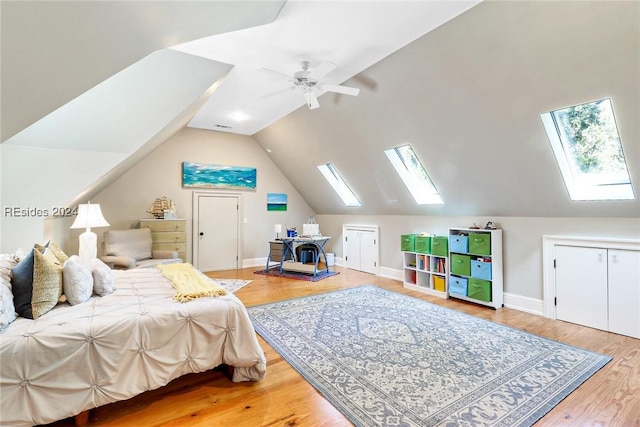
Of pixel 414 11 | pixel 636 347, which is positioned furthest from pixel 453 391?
pixel 414 11

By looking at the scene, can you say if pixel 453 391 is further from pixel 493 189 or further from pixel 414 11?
pixel 414 11

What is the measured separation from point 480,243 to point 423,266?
3.46 ft

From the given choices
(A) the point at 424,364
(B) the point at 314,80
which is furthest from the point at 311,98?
(A) the point at 424,364

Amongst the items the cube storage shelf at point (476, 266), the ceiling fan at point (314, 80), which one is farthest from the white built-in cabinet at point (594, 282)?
the ceiling fan at point (314, 80)

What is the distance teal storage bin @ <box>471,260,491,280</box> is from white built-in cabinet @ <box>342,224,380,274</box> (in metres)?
2.06

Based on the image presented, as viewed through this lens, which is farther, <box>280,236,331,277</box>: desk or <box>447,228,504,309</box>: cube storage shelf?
<box>280,236,331,277</box>: desk

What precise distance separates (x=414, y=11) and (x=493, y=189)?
96.4 inches

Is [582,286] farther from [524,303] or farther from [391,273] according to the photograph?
[391,273]

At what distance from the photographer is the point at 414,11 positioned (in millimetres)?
2420

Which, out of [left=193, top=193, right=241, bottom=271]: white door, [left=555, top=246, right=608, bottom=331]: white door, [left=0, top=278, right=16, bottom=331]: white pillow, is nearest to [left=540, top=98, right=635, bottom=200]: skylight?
[left=555, top=246, right=608, bottom=331]: white door

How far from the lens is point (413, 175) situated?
499 cm

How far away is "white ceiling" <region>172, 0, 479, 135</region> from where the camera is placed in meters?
2.39

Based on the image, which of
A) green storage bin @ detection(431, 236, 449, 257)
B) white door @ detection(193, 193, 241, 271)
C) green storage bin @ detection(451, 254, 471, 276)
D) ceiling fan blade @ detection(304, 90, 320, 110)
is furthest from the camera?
white door @ detection(193, 193, 241, 271)

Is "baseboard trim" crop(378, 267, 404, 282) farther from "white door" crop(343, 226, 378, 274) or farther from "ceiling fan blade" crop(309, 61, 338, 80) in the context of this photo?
"ceiling fan blade" crop(309, 61, 338, 80)
